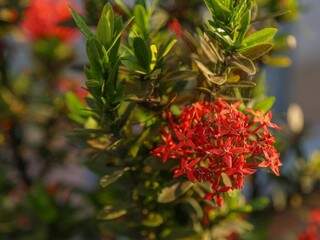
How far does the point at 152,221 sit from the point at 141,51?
31 cm

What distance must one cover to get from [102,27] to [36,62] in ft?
3.23

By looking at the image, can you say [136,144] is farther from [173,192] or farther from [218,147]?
[218,147]

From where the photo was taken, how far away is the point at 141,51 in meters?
0.83

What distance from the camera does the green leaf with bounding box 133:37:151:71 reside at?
2.70ft

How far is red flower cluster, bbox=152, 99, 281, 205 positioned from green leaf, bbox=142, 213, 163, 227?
0.62ft

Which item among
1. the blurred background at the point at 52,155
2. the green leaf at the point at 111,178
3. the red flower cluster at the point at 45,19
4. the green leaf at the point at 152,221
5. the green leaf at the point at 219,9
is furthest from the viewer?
the red flower cluster at the point at 45,19

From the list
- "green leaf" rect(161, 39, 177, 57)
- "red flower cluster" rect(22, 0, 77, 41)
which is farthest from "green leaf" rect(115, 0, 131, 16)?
"red flower cluster" rect(22, 0, 77, 41)

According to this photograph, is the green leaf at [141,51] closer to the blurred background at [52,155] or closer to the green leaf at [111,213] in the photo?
the green leaf at [111,213]

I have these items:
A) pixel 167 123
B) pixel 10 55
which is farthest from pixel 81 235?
pixel 167 123

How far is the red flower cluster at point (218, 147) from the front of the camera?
79cm

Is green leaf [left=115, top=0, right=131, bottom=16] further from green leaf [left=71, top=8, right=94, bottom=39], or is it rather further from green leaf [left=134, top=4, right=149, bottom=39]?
green leaf [left=71, top=8, right=94, bottom=39]

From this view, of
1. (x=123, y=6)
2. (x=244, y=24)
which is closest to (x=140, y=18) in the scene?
(x=123, y=6)

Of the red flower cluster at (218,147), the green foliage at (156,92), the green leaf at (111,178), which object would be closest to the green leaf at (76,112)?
the green foliage at (156,92)

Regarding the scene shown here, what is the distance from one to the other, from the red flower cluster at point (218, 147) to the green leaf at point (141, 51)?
0.09 meters
